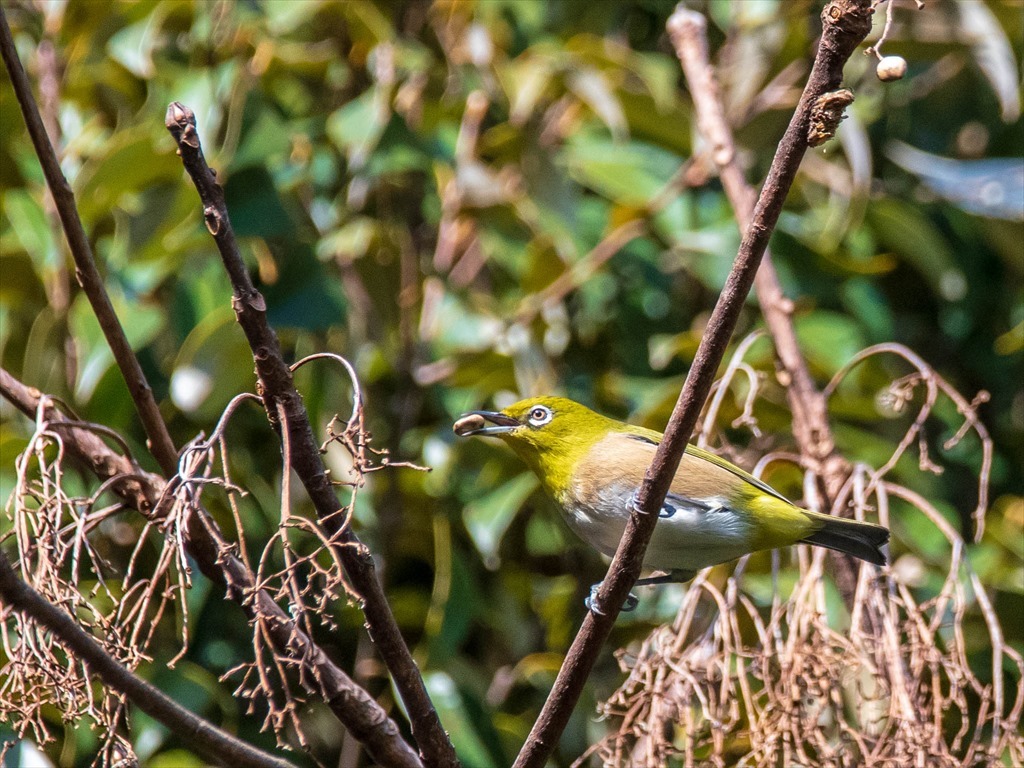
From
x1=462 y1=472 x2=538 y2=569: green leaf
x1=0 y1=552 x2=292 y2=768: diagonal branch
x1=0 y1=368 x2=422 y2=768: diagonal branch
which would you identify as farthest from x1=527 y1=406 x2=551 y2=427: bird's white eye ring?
x1=0 y1=552 x2=292 y2=768: diagonal branch

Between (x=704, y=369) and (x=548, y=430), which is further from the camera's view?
(x=548, y=430)

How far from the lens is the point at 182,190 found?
10.8 feet

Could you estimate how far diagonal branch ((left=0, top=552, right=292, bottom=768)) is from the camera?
1364 mm

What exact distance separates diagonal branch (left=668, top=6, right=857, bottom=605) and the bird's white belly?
0.26m

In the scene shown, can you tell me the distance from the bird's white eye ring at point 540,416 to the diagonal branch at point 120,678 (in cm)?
151

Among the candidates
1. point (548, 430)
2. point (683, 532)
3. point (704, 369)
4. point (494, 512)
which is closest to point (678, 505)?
point (683, 532)

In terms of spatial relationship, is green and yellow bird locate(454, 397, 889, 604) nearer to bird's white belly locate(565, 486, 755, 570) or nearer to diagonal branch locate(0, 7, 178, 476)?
bird's white belly locate(565, 486, 755, 570)

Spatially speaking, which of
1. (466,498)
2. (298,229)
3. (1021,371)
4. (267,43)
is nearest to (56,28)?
(267,43)

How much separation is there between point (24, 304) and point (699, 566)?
6.49 feet

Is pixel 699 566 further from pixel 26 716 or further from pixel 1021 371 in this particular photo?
pixel 1021 371

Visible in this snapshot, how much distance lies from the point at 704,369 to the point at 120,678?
2.82 ft

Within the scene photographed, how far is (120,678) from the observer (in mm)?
1443

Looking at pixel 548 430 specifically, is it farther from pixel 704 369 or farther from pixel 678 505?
pixel 704 369

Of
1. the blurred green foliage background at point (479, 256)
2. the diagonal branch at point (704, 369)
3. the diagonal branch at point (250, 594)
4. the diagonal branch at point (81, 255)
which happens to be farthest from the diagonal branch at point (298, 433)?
the blurred green foliage background at point (479, 256)
